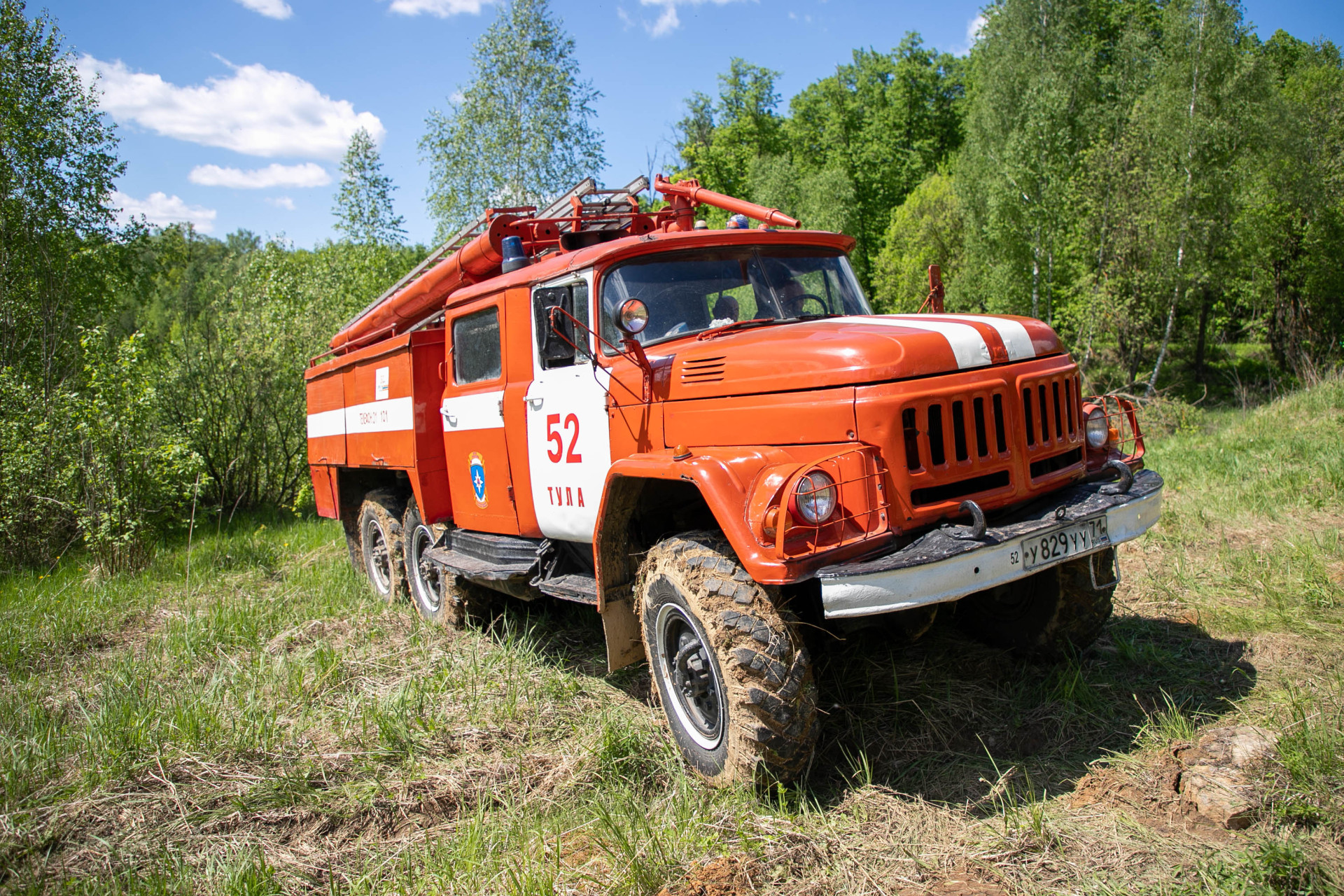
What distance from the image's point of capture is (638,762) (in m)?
3.73

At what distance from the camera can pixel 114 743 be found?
3842 mm

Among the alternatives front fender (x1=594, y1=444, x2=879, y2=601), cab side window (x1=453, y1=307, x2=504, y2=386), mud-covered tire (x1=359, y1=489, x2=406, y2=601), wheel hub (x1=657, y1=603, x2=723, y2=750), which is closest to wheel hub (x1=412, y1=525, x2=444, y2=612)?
mud-covered tire (x1=359, y1=489, x2=406, y2=601)

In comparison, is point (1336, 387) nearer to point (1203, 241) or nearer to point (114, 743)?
point (1203, 241)

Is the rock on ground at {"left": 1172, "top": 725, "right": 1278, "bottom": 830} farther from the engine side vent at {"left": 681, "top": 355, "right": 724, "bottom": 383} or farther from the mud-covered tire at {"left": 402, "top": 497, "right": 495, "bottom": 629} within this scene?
the mud-covered tire at {"left": 402, "top": 497, "right": 495, "bottom": 629}

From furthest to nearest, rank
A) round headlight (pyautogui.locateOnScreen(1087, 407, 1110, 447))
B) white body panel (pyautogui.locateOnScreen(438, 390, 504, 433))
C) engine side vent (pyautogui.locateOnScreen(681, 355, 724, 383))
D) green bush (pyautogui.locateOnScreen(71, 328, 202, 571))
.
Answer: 1. green bush (pyautogui.locateOnScreen(71, 328, 202, 571))
2. white body panel (pyautogui.locateOnScreen(438, 390, 504, 433))
3. round headlight (pyautogui.locateOnScreen(1087, 407, 1110, 447))
4. engine side vent (pyautogui.locateOnScreen(681, 355, 724, 383))

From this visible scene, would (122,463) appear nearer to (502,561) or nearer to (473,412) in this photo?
(473,412)

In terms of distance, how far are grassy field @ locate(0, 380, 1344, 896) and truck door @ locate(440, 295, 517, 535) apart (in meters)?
0.88

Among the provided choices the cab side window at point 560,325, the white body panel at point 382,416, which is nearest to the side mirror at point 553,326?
the cab side window at point 560,325

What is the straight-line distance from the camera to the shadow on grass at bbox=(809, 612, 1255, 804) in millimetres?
3484

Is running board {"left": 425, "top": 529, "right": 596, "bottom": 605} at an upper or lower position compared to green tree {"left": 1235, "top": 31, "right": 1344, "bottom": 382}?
lower

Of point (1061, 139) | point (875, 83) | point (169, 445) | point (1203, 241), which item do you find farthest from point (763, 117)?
point (169, 445)

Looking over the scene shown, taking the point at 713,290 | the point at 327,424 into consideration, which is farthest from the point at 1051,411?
the point at 327,424

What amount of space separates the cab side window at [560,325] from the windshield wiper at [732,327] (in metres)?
0.68

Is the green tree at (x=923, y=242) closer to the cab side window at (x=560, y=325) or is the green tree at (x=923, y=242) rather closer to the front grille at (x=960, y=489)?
the cab side window at (x=560, y=325)
